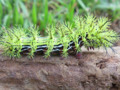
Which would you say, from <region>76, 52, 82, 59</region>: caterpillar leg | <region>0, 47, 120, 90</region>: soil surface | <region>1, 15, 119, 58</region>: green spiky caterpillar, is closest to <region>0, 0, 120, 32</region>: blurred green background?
<region>1, 15, 119, 58</region>: green spiky caterpillar

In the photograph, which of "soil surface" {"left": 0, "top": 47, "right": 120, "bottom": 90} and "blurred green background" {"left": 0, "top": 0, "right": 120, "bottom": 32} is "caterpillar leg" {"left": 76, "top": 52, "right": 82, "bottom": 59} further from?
"blurred green background" {"left": 0, "top": 0, "right": 120, "bottom": 32}

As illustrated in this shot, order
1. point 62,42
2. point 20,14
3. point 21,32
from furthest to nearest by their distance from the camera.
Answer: point 20,14
point 21,32
point 62,42

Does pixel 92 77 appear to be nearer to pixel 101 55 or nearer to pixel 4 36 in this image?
pixel 101 55

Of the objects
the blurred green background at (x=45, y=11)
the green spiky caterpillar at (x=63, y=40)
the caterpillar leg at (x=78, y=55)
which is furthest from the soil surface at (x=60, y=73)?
the blurred green background at (x=45, y=11)

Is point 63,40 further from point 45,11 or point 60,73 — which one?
point 45,11

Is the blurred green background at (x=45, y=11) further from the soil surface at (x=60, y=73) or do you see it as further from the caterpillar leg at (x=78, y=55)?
the caterpillar leg at (x=78, y=55)

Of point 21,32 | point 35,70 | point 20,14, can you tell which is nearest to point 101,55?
point 35,70
